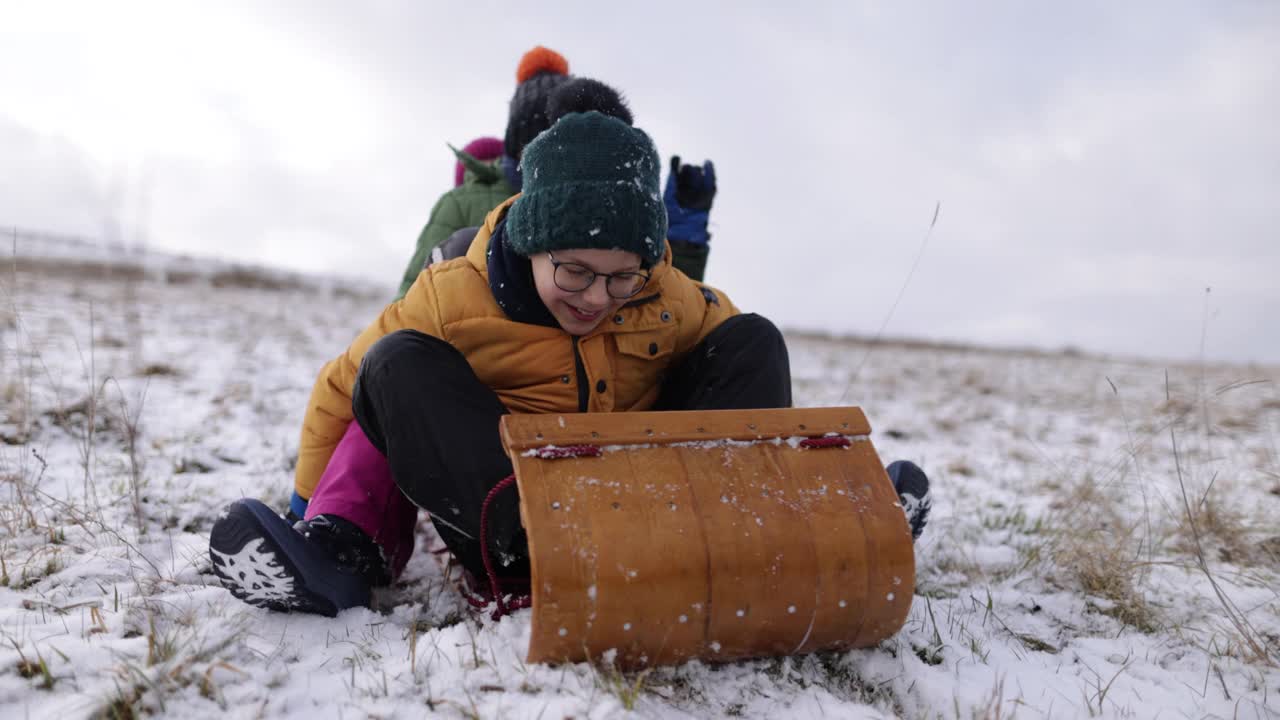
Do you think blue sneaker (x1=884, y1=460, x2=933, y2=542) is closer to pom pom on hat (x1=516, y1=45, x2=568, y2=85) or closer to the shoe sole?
the shoe sole

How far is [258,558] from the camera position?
4.74 feet

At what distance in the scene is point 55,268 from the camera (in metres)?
11.8

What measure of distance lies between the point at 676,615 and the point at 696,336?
91 centimetres

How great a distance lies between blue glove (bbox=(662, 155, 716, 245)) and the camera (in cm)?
276

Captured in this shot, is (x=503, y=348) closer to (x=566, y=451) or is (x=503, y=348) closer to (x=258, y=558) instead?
(x=566, y=451)

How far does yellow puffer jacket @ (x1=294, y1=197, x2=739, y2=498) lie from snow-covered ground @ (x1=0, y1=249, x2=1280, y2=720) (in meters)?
0.45

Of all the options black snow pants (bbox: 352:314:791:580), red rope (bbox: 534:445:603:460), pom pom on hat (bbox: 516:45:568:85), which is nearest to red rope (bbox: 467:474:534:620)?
black snow pants (bbox: 352:314:791:580)

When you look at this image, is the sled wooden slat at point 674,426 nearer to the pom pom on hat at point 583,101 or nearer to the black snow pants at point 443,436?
the black snow pants at point 443,436

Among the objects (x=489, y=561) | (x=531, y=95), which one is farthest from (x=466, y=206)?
(x=489, y=561)

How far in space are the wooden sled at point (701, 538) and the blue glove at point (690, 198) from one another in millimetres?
1350

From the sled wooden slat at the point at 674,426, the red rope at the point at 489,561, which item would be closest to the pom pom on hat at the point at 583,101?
the sled wooden slat at the point at 674,426

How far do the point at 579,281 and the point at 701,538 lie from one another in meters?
0.69

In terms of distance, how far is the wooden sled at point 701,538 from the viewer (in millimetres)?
1274

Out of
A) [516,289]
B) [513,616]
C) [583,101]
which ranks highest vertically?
[583,101]
